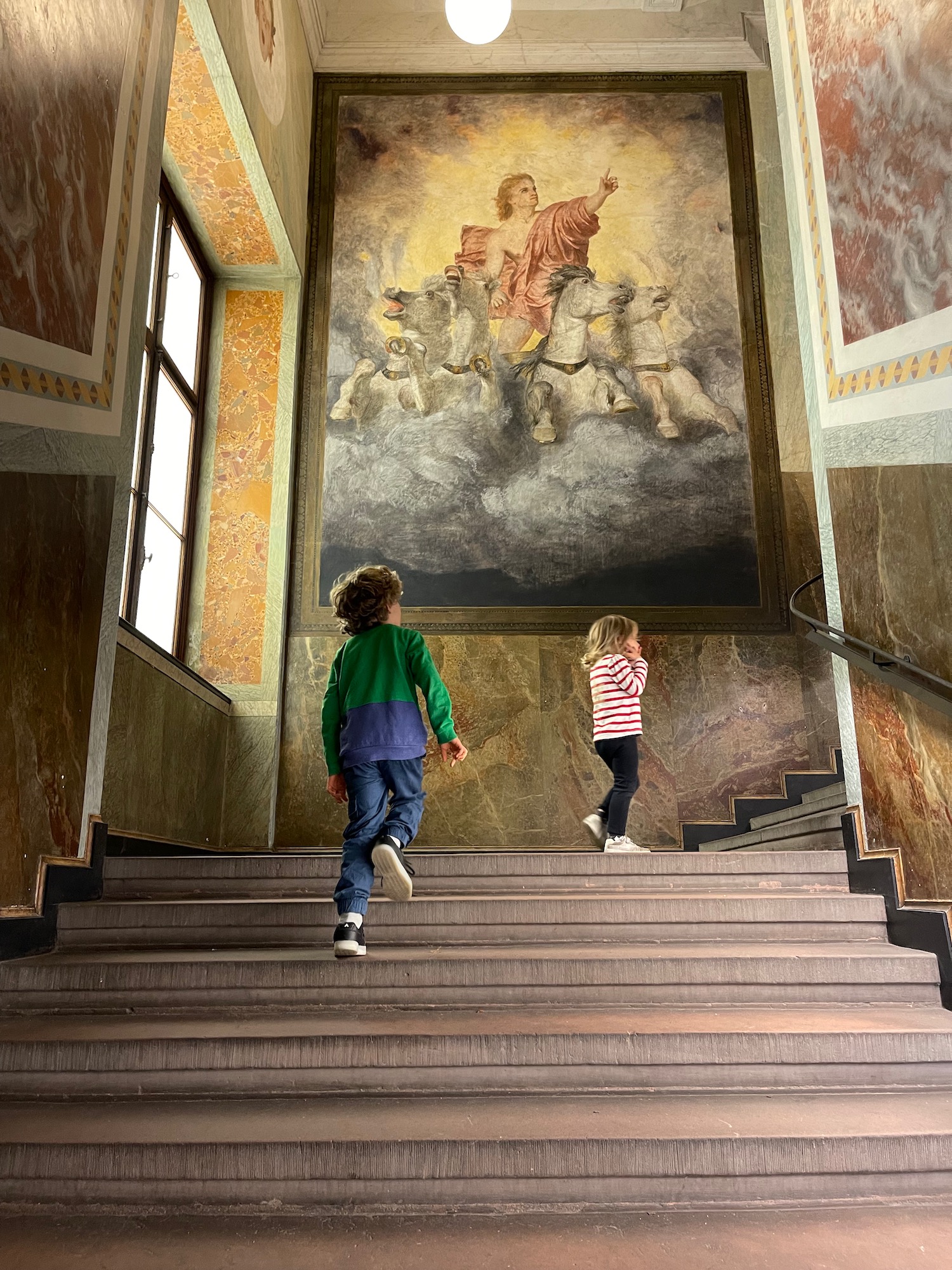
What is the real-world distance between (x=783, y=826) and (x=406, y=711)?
10.8 feet

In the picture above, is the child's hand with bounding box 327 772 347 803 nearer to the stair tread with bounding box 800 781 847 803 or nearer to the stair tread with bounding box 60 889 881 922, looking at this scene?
the stair tread with bounding box 60 889 881 922

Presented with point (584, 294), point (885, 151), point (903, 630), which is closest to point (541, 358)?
point (584, 294)

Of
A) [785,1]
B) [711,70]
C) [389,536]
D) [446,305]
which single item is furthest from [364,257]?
[785,1]

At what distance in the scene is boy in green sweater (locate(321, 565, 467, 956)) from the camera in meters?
3.54

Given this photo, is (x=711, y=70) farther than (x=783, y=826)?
Yes

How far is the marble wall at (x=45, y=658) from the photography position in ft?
11.7

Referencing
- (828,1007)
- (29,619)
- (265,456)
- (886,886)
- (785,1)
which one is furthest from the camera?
(265,456)

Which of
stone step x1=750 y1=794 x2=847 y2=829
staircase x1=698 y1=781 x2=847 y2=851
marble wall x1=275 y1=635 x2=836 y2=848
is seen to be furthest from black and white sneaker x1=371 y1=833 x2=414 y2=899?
marble wall x1=275 y1=635 x2=836 y2=848

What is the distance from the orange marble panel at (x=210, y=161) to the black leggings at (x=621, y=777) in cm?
499

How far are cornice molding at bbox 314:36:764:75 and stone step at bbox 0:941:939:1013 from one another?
357 inches

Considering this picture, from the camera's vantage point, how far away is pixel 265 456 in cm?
849

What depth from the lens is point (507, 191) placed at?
9.27 metres

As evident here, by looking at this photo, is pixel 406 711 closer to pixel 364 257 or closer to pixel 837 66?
pixel 837 66

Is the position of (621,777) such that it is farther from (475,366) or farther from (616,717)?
(475,366)
